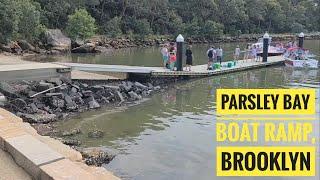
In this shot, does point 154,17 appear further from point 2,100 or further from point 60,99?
point 2,100

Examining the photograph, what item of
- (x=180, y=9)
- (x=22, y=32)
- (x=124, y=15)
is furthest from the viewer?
(x=180, y=9)

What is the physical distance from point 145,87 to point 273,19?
56.4 m

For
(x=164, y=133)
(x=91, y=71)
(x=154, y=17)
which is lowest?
(x=164, y=133)

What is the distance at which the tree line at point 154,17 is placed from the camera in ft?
114

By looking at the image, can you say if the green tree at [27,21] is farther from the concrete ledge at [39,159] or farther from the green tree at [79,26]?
the concrete ledge at [39,159]

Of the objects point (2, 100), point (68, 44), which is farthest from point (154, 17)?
point (2, 100)

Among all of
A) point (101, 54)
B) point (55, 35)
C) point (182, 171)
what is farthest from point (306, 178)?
point (55, 35)

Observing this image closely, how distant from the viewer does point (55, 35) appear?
127ft

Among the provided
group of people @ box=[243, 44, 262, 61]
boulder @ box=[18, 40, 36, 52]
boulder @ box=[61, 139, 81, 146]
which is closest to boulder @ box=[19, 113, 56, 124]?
boulder @ box=[61, 139, 81, 146]

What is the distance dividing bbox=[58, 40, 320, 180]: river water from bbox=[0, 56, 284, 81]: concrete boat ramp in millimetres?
1273

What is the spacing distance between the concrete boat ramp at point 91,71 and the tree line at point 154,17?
10.4m

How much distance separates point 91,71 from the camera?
21.6 meters

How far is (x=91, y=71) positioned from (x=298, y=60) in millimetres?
15895

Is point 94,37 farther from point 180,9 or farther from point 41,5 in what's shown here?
point 180,9
